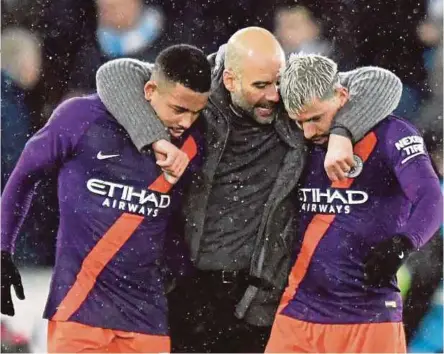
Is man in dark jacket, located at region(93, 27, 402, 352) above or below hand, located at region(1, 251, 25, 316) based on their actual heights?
above

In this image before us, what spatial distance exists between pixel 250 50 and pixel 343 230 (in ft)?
0.96

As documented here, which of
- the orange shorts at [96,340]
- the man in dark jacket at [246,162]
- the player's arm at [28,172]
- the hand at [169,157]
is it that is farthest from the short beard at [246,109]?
the orange shorts at [96,340]

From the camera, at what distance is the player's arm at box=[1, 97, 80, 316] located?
992 millimetres

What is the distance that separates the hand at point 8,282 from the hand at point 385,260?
0.51 m

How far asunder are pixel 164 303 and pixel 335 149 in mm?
333

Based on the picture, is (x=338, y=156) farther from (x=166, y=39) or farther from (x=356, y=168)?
(x=166, y=39)

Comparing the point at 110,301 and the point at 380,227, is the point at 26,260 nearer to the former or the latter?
the point at 110,301

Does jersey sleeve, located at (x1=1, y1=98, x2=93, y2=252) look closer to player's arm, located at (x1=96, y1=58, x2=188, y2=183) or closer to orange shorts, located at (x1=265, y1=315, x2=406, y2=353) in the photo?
player's arm, located at (x1=96, y1=58, x2=188, y2=183)

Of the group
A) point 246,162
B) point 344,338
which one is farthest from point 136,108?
point 344,338

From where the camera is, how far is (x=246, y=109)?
40.7 inches

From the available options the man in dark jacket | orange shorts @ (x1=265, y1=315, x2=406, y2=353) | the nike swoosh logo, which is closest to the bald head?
the man in dark jacket

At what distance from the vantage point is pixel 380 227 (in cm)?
103

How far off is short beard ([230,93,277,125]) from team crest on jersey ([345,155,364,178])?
133 mm

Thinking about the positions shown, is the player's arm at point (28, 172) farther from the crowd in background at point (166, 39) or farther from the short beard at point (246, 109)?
the short beard at point (246, 109)
